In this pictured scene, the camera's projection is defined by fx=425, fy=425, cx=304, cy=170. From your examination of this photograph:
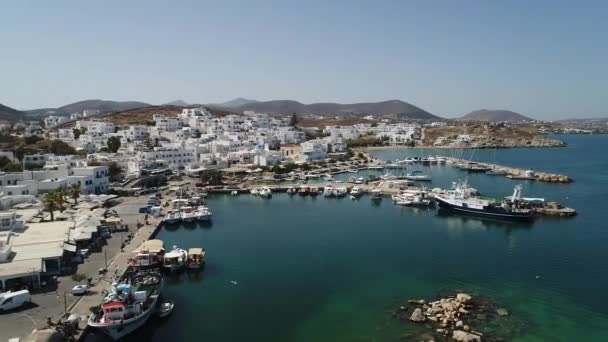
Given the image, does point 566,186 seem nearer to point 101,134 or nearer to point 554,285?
point 554,285

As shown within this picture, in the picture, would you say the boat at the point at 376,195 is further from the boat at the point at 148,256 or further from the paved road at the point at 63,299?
the boat at the point at 148,256

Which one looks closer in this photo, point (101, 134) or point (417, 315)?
point (417, 315)

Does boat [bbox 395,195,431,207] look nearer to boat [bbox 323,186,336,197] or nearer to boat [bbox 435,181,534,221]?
boat [bbox 435,181,534,221]

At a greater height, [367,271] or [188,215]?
[188,215]

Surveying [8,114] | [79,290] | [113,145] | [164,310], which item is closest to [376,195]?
[164,310]

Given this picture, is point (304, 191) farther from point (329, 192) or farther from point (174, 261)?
point (174, 261)

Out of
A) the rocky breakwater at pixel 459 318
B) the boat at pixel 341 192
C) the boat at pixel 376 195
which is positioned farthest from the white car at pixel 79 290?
the boat at pixel 376 195

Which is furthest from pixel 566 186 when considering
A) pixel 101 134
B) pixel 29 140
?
pixel 29 140

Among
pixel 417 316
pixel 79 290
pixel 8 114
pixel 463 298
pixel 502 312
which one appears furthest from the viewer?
pixel 8 114
